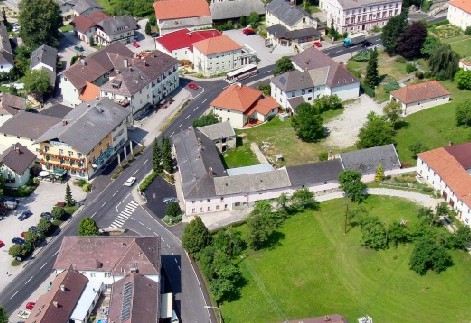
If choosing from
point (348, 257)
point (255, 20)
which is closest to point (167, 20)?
point (255, 20)

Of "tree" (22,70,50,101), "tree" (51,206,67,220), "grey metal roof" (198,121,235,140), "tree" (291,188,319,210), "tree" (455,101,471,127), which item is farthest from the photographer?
"tree" (22,70,50,101)

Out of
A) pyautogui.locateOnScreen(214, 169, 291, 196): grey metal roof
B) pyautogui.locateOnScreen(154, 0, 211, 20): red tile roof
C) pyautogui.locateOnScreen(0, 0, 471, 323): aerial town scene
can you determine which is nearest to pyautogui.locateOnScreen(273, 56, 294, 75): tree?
pyautogui.locateOnScreen(0, 0, 471, 323): aerial town scene

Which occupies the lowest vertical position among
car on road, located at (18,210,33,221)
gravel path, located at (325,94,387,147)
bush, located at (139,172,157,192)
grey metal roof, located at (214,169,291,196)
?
gravel path, located at (325,94,387,147)

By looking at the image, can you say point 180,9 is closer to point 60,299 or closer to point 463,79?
point 463,79

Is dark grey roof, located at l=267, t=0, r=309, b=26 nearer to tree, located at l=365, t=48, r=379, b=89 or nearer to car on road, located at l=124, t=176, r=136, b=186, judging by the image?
tree, located at l=365, t=48, r=379, b=89

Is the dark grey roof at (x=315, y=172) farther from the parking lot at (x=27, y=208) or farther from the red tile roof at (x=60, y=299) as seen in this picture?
the red tile roof at (x=60, y=299)

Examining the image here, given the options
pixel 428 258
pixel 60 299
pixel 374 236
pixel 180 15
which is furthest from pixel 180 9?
pixel 428 258
